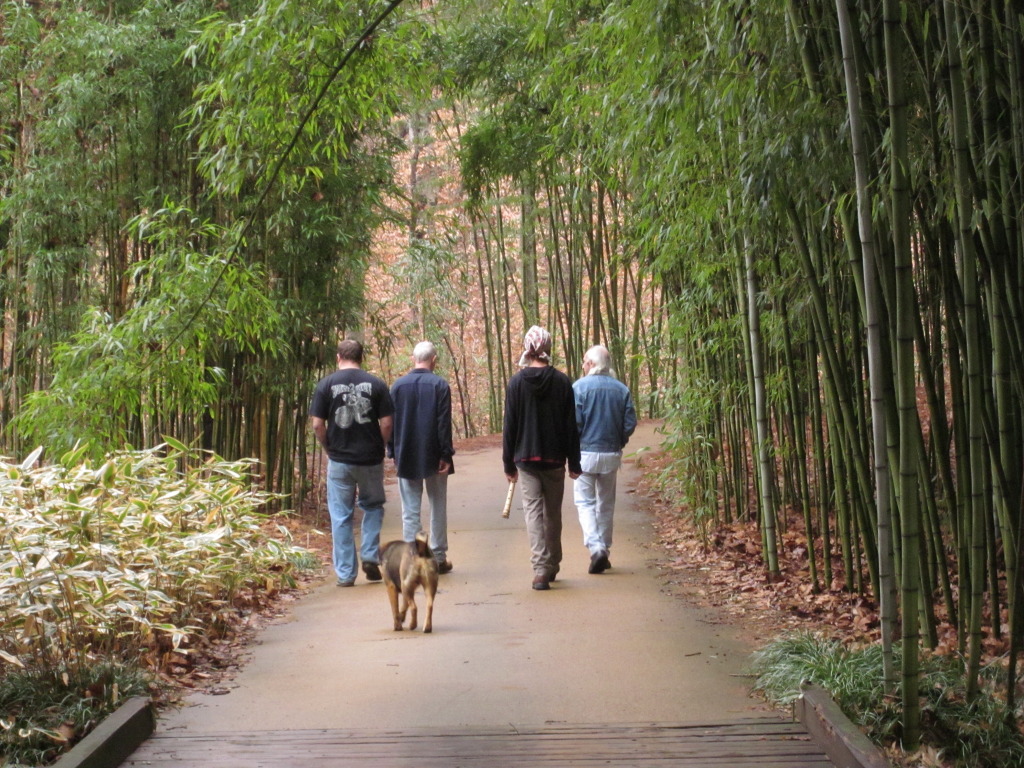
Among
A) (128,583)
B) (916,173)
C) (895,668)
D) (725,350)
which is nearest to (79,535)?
(128,583)

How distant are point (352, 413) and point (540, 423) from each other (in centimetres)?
109

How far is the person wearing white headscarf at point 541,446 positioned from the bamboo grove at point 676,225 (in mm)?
1009

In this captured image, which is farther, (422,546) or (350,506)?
(350,506)

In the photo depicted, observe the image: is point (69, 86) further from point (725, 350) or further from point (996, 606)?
point (996, 606)

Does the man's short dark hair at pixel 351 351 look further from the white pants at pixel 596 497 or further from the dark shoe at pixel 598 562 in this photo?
the dark shoe at pixel 598 562

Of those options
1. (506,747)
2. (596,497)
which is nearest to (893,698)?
(506,747)

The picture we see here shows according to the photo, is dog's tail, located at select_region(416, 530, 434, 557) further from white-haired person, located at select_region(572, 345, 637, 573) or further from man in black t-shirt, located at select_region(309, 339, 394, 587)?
white-haired person, located at select_region(572, 345, 637, 573)

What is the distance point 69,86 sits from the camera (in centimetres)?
736

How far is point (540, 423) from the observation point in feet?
19.7

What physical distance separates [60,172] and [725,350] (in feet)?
16.3

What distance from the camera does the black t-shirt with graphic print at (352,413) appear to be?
6203 mm

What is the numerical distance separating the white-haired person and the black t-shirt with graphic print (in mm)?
1195

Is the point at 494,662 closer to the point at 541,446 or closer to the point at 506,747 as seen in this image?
the point at 506,747

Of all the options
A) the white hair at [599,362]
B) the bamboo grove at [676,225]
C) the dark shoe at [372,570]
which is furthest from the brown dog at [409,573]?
the white hair at [599,362]
